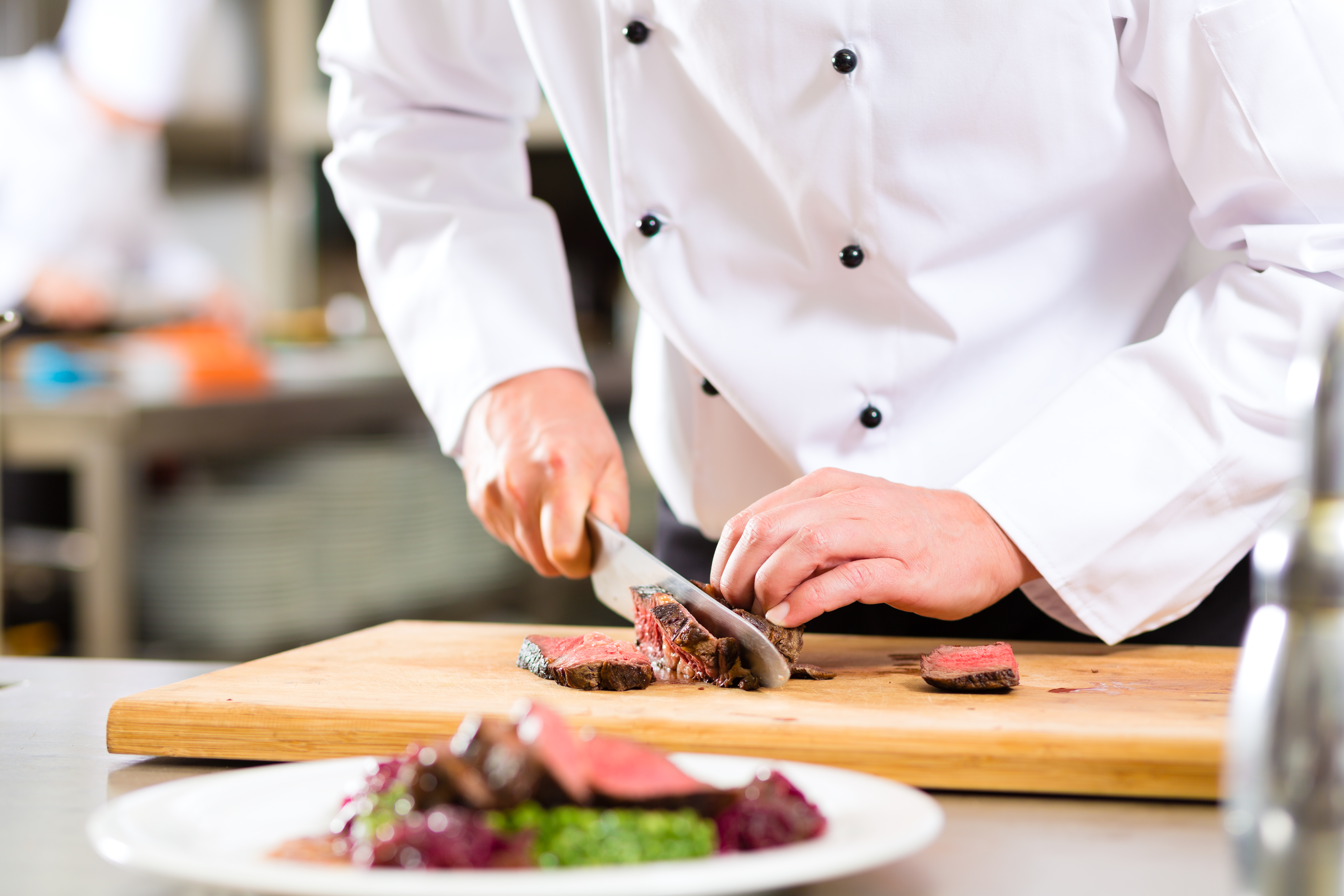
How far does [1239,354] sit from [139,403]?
2758mm

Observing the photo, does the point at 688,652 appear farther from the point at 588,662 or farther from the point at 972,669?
the point at 972,669

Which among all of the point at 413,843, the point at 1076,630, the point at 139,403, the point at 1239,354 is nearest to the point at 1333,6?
the point at 1239,354

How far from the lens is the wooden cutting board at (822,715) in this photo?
0.98m

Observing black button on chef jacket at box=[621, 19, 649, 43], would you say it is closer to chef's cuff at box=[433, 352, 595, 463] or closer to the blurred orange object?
chef's cuff at box=[433, 352, 595, 463]

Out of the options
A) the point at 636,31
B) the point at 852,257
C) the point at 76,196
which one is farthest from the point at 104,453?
the point at 76,196

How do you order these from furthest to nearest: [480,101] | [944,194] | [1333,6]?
[480,101] < [944,194] < [1333,6]

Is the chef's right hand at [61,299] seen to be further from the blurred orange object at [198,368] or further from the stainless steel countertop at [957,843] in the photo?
the stainless steel countertop at [957,843]

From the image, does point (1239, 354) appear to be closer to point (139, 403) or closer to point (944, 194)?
point (944, 194)

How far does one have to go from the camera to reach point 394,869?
70 centimetres

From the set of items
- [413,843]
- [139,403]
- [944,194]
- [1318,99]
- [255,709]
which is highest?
[1318,99]

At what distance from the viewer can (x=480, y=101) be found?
1907 millimetres

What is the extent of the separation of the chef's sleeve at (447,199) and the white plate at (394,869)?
0.84 m

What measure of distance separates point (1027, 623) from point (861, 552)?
41 cm

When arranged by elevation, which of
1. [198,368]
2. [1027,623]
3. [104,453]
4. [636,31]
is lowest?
[104,453]
